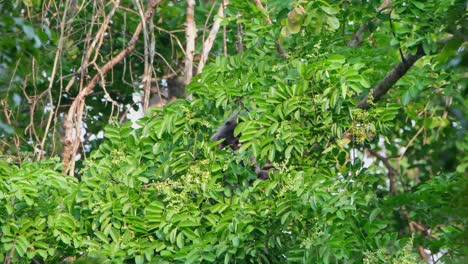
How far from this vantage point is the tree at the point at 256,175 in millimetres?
4262

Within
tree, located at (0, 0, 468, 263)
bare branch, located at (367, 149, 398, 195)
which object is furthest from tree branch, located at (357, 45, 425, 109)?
bare branch, located at (367, 149, 398, 195)

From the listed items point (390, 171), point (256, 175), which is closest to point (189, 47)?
point (256, 175)

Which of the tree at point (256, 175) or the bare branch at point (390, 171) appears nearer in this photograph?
the tree at point (256, 175)

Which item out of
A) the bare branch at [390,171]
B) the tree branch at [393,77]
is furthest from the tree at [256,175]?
the bare branch at [390,171]

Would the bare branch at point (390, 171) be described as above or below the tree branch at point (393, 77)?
below

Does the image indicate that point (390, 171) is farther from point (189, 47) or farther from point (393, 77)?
point (393, 77)

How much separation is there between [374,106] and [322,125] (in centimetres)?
28

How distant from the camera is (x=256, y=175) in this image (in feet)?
15.2

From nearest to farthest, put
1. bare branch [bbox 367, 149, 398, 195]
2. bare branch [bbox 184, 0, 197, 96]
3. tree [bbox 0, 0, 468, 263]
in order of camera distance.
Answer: tree [bbox 0, 0, 468, 263] < bare branch [bbox 184, 0, 197, 96] < bare branch [bbox 367, 149, 398, 195]

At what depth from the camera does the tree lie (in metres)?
4.26

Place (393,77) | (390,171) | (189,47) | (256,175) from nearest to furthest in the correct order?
1. (256,175)
2. (393,77)
3. (189,47)
4. (390,171)

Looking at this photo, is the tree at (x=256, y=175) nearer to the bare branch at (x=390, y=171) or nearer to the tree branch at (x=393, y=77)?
the tree branch at (x=393, y=77)

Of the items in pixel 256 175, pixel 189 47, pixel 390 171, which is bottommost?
pixel 390 171

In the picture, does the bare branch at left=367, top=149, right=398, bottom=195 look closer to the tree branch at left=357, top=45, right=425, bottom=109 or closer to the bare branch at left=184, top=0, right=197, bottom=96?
the bare branch at left=184, top=0, right=197, bottom=96
